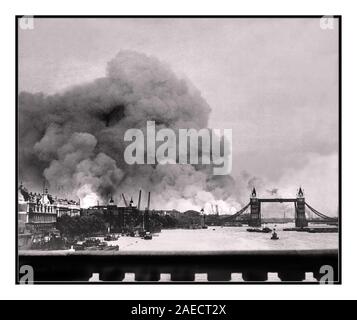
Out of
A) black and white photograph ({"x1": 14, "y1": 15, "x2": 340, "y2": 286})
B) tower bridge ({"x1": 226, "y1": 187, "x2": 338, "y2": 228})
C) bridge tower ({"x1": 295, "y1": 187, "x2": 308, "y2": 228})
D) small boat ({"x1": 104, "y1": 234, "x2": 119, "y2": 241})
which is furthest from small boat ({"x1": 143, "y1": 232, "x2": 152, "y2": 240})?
bridge tower ({"x1": 295, "y1": 187, "x2": 308, "y2": 228})

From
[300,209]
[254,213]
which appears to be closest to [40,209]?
[254,213]

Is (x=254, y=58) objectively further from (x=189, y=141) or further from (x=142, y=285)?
(x=142, y=285)

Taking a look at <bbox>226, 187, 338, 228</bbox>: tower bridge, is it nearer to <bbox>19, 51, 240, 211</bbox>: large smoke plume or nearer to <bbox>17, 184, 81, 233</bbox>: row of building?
<bbox>19, 51, 240, 211</bbox>: large smoke plume

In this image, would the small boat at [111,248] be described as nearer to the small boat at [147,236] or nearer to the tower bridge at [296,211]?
the small boat at [147,236]

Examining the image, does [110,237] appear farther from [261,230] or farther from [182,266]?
[261,230]
